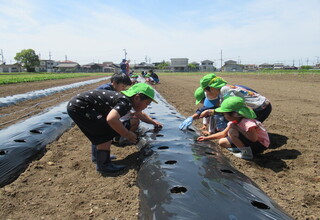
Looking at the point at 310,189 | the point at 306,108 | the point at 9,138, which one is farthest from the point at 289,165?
the point at 306,108

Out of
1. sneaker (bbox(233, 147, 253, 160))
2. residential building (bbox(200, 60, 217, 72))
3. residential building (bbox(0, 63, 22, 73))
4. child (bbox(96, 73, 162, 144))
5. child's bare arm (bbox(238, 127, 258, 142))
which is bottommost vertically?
sneaker (bbox(233, 147, 253, 160))

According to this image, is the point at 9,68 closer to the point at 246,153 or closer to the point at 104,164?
the point at 104,164

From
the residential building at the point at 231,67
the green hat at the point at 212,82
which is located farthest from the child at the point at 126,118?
the residential building at the point at 231,67

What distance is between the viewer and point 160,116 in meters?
4.63

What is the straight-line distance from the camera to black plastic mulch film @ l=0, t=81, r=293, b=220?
5.14 ft

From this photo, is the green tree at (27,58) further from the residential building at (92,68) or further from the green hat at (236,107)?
the green hat at (236,107)

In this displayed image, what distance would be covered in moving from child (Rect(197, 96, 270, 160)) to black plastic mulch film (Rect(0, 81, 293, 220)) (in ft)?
1.17

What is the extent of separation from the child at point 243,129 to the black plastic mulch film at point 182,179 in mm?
357

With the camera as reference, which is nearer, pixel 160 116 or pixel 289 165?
pixel 289 165

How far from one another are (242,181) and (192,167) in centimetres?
44

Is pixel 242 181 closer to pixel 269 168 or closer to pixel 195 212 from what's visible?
pixel 195 212

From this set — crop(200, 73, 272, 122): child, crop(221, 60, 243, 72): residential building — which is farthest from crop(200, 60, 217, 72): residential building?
crop(200, 73, 272, 122): child

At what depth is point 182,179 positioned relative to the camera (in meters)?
1.98

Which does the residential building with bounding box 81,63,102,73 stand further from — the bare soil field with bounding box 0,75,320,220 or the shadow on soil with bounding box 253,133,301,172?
the shadow on soil with bounding box 253,133,301,172
